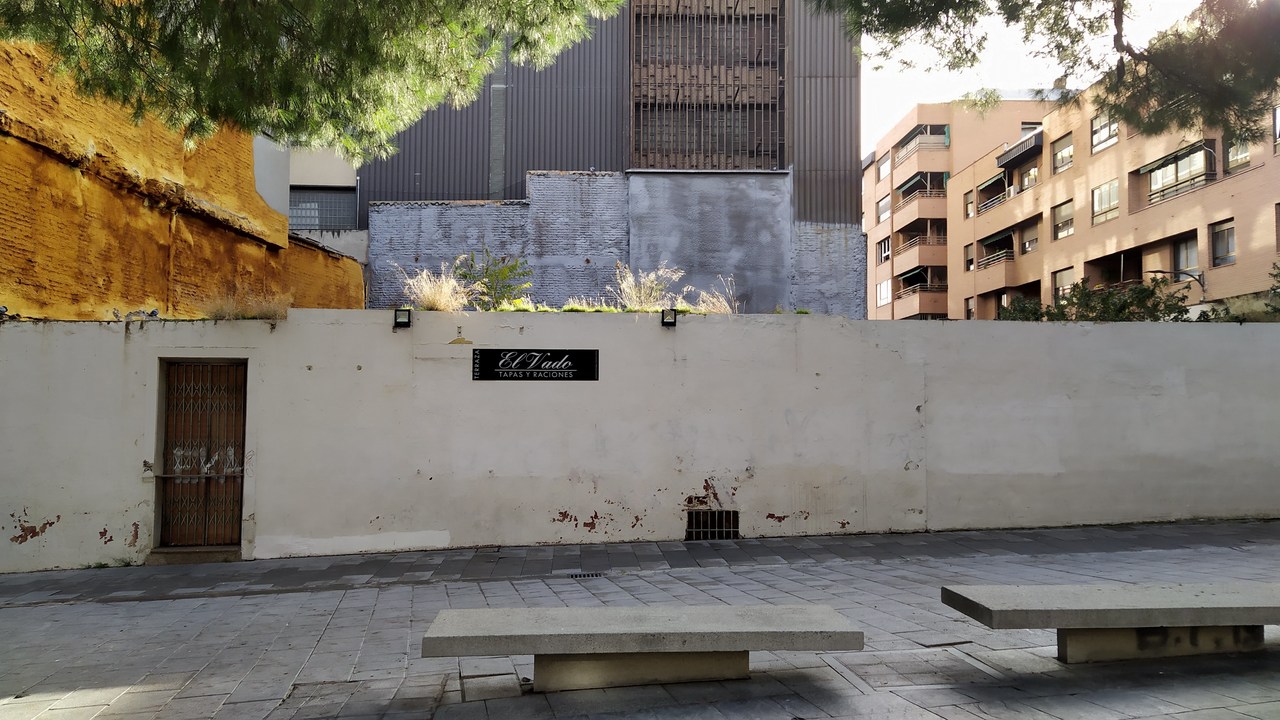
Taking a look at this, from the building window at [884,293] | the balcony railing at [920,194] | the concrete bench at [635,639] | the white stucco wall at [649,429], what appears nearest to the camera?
the concrete bench at [635,639]

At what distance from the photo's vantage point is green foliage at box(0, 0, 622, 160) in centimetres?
626

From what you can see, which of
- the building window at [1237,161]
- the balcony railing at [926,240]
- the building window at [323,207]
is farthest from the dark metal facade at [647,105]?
the balcony railing at [926,240]

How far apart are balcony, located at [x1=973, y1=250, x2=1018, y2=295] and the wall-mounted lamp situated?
34.9 metres

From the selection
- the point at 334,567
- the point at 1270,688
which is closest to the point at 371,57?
the point at 334,567

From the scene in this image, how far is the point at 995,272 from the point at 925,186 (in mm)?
8910

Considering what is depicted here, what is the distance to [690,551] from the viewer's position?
943cm

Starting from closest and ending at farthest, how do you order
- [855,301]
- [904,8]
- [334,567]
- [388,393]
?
[904,8] < [334,567] < [388,393] < [855,301]

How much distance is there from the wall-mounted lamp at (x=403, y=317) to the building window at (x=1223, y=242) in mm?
26325

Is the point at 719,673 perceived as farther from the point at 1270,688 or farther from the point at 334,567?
the point at 334,567

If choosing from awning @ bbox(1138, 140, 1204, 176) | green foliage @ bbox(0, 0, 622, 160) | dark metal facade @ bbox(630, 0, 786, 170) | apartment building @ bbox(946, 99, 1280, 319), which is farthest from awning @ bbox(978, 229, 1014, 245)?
green foliage @ bbox(0, 0, 622, 160)

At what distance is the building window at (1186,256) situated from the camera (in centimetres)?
2708

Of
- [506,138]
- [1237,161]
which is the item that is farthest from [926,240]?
[506,138]

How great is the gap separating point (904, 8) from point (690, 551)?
6139mm

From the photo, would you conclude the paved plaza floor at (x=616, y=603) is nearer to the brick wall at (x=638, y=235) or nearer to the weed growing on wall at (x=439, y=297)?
the weed growing on wall at (x=439, y=297)
